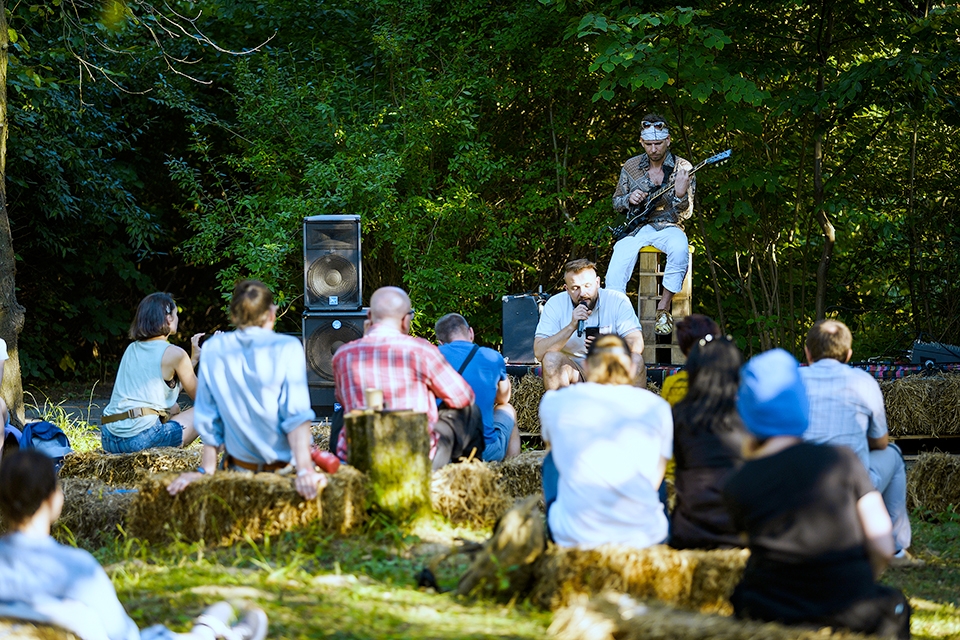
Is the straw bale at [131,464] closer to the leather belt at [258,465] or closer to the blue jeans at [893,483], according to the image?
the leather belt at [258,465]

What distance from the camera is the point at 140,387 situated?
576 cm

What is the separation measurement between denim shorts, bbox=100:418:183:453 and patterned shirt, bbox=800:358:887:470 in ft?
11.3

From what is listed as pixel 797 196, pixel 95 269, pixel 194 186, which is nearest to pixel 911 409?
pixel 797 196

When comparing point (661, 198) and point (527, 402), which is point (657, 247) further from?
point (527, 402)

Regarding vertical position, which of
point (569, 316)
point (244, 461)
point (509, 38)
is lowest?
point (244, 461)

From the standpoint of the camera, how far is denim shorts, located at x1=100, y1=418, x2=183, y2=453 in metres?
5.89

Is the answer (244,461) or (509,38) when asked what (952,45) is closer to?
(509,38)

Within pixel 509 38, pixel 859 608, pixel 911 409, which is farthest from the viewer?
pixel 509 38

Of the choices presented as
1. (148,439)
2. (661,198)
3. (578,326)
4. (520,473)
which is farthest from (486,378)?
(661,198)

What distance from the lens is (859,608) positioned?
9.37ft

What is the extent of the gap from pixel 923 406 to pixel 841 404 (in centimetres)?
326

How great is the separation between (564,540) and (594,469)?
0.99ft

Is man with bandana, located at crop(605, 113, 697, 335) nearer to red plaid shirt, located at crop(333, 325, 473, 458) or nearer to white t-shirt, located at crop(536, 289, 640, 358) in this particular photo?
white t-shirt, located at crop(536, 289, 640, 358)

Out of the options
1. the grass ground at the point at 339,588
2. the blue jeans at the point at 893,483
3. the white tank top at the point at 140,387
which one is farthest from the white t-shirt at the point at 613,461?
the white tank top at the point at 140,387
